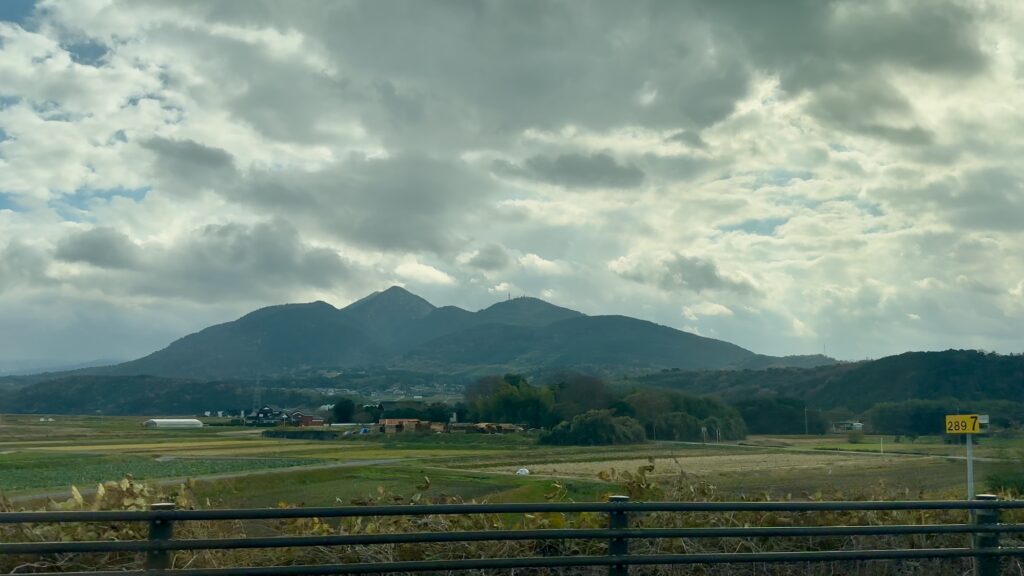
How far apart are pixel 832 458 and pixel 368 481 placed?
31.1 m

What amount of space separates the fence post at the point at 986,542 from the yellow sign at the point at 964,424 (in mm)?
4147

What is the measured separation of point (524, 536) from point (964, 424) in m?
8.43

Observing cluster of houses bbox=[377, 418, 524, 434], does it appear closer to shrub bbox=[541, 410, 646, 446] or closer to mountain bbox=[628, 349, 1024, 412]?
shrub bbox=[541, 410, 646, 446]

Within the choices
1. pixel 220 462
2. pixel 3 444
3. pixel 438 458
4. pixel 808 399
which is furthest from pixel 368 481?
pixel 808 399

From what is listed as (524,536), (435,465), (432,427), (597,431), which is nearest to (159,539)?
(524,536)

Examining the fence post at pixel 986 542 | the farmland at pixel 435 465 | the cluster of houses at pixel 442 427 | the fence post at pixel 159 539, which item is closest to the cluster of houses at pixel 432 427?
the cluster of houses at pixel 442 427

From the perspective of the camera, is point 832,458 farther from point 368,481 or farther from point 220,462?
point 220,462

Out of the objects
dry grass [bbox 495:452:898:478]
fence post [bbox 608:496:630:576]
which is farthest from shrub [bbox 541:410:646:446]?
fence post [bbox 608:496:630:576]

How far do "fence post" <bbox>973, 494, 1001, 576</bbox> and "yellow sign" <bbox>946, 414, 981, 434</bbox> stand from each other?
13.6ft

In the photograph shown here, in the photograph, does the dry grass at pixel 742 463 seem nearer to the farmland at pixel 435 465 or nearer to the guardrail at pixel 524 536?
the farmland at pixel 435 465

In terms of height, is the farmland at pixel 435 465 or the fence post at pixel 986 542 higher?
the fence post at pixel 986 542

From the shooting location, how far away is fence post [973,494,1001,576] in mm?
9797

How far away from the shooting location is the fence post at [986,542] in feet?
32.1

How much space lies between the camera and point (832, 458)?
59156mm
